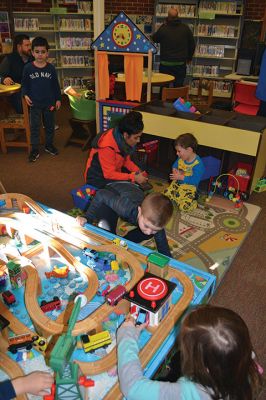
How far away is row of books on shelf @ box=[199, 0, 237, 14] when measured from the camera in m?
6.55

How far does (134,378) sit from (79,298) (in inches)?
11.9

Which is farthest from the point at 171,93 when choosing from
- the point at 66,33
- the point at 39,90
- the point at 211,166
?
the point at 66,33

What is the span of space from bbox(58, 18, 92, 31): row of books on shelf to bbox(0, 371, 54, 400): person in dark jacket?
679 cm

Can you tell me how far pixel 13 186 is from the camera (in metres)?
3.58

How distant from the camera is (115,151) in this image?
9.00ft

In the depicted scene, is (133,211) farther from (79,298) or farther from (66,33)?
(66,33)

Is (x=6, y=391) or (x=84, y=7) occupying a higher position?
(x=84, y=7)

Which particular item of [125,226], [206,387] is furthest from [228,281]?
[206,387]

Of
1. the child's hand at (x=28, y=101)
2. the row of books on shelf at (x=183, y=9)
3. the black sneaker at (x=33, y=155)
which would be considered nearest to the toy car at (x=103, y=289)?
the black sneaker at (x=33, y=155)

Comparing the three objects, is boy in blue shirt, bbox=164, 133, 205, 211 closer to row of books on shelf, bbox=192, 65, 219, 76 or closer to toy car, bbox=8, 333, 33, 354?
toy car, bbox=8, 333, 33, 354

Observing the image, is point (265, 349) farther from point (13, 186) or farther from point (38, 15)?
point (38, 15)

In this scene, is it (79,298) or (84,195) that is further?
(84,195)

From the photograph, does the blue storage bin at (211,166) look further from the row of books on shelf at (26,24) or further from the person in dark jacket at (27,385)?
the row of books on shelf at (26,24)

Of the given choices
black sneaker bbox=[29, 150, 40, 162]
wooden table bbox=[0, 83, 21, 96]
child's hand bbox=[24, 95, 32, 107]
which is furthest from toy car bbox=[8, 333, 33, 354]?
wooden table bbox=[0, 83, 21, 96]
